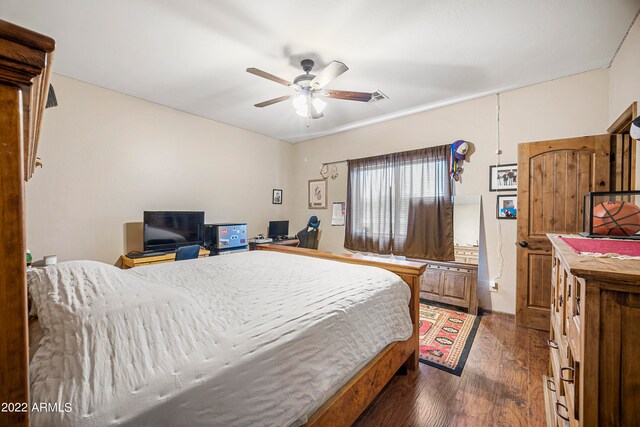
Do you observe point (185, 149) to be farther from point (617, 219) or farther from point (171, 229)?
point (617, 219)

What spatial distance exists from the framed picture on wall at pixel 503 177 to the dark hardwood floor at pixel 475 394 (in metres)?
1.72

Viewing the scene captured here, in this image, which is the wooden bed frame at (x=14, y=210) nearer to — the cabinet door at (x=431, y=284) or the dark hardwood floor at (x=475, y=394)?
the dark hardwood floor at (x=475, y=394)

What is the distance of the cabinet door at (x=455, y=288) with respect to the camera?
10.4ft

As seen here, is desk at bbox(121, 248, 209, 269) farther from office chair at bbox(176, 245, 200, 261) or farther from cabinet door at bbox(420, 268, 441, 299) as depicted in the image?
cabinet door at bbox(420, 268, 441, 299)

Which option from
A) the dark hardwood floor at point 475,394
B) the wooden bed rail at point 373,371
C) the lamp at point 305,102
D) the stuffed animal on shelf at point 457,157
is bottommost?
the dark hardwood floor at point 475,394

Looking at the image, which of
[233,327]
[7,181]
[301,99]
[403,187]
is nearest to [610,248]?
[233,327]

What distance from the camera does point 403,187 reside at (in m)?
3.89

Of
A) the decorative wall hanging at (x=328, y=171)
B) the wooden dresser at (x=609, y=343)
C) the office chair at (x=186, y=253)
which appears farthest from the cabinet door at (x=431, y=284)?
the office chair at (x=186, y=253)

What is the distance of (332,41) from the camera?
86.9 inches

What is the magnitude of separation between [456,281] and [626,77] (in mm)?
2448

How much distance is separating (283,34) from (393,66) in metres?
1.15

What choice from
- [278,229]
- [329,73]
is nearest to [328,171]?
[278,229]

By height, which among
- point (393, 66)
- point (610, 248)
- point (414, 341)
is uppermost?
point (393, 66)

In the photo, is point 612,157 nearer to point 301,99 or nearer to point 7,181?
point 301,99
